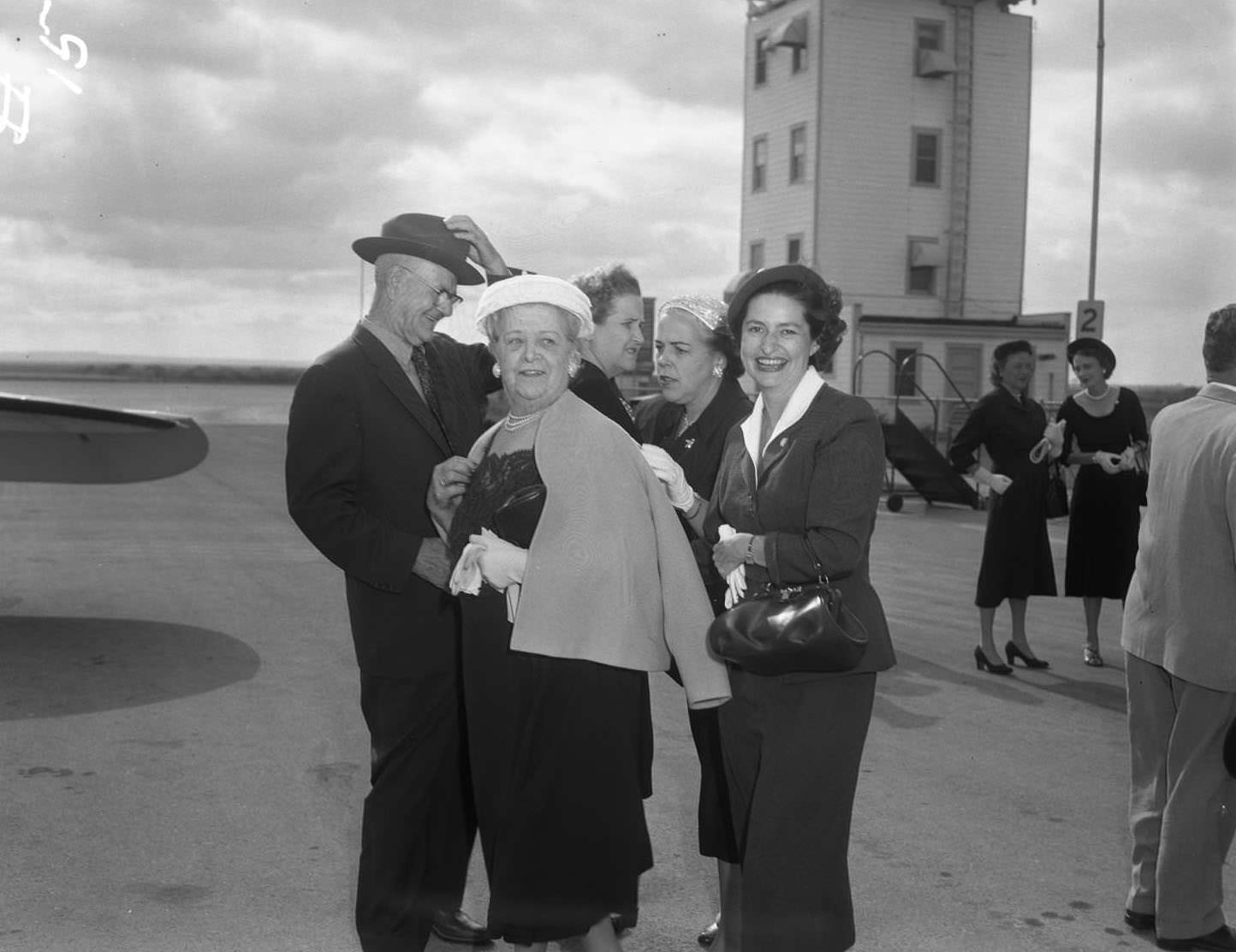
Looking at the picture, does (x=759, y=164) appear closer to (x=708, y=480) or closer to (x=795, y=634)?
(x=708, y=480)

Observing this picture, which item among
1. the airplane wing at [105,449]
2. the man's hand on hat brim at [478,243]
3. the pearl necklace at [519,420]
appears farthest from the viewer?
the airplane wing at [105,449]

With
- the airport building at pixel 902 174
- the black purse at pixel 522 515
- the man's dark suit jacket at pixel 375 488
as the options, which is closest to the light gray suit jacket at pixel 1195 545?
the black purse at pixel 522 515

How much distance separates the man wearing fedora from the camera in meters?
4.10

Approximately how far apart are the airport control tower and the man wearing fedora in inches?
1282

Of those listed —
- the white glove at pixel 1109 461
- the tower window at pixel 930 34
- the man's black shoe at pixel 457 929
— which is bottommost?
the man's black shoe at pixel 457 929

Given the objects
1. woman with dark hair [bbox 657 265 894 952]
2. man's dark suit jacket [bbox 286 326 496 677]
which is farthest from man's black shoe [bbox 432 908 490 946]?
woman with dark hair [bbox 657 265 894 952]

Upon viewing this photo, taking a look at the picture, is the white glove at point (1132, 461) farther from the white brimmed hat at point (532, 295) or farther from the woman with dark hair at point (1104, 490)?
the white brimmed hat at point (532, 295)

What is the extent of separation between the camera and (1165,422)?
467 centimetres

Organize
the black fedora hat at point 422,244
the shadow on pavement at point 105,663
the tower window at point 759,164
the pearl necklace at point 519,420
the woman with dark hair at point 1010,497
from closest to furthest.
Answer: the pearl necklace at point 519,420
the black fedora hat at point 422,244
the shadow on pavement at point 105,663
the woman with dark hair at point 1010,497
the tower window at point 759,164

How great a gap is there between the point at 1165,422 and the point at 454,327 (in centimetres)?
226

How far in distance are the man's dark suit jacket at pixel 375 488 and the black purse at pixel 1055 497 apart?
5.41 m

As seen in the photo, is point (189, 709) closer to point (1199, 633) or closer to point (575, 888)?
point (575, 888)

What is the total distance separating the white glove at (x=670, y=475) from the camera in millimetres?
4020

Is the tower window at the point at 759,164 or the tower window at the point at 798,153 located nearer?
the tower window at the point at 798,153
